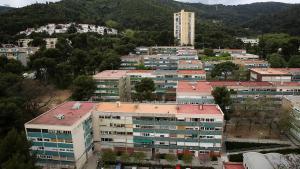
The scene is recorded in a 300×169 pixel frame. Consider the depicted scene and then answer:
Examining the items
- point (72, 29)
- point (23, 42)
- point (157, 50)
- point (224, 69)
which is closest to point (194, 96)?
point (224, 69)

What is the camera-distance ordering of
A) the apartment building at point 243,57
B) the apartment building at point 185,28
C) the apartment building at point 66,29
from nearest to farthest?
the apartment building at point 243,57, the apartment building at point 185,28, the apartment building at point 66,29

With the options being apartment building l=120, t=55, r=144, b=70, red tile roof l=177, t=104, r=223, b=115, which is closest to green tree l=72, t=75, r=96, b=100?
red tile roof l=177, t=104, r=223, b=115

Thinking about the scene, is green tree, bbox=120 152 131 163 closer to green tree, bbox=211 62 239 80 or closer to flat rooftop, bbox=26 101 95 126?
flat rooftop, bbox=26 101 95 126

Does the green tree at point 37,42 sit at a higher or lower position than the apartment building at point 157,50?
higher

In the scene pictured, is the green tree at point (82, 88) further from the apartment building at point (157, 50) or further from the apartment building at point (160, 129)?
the apartment building at point (157, 50)

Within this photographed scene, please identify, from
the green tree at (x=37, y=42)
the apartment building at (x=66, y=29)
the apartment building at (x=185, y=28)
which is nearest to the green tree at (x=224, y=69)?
the apartment building at (x=185, y=28)

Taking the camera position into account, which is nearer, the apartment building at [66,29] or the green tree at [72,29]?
the green tree at [72,29]

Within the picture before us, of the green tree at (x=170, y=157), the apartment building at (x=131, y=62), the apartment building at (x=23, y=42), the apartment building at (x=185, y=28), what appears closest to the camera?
the green tree at (x=170, y=157)
